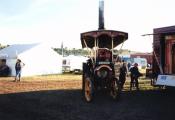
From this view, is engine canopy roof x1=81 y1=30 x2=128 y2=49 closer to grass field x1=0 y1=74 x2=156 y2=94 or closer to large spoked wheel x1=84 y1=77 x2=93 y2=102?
large spoked wheel x1=84 y1=77 x2=93 y2=102

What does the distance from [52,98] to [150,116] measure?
6.21m

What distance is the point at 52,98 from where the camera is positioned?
1717cm

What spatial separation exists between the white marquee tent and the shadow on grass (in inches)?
834

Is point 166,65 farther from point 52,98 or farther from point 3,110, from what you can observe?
point 3,110

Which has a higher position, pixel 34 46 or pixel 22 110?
pixel 34 46

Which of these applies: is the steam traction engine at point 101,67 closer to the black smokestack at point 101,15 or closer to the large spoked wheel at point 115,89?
the large spoked wheel at point 115,89

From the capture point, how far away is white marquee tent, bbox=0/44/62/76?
128ft

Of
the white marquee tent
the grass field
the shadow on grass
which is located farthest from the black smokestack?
the white marquee tent

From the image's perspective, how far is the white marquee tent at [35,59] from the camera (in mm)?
39094

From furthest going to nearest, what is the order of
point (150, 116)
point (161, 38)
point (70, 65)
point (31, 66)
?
point (70, 65) < point (31, 66) < point (161, 38) < point (150, 116)

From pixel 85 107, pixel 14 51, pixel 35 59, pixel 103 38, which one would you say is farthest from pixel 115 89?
pixel 14 51

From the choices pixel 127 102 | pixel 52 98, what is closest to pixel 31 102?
pixel 52 98

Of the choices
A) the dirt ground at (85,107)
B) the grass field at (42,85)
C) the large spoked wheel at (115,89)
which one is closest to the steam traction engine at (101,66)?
the large spoked wheel at (115,89)

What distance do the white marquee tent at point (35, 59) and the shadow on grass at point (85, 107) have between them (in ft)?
69.5
